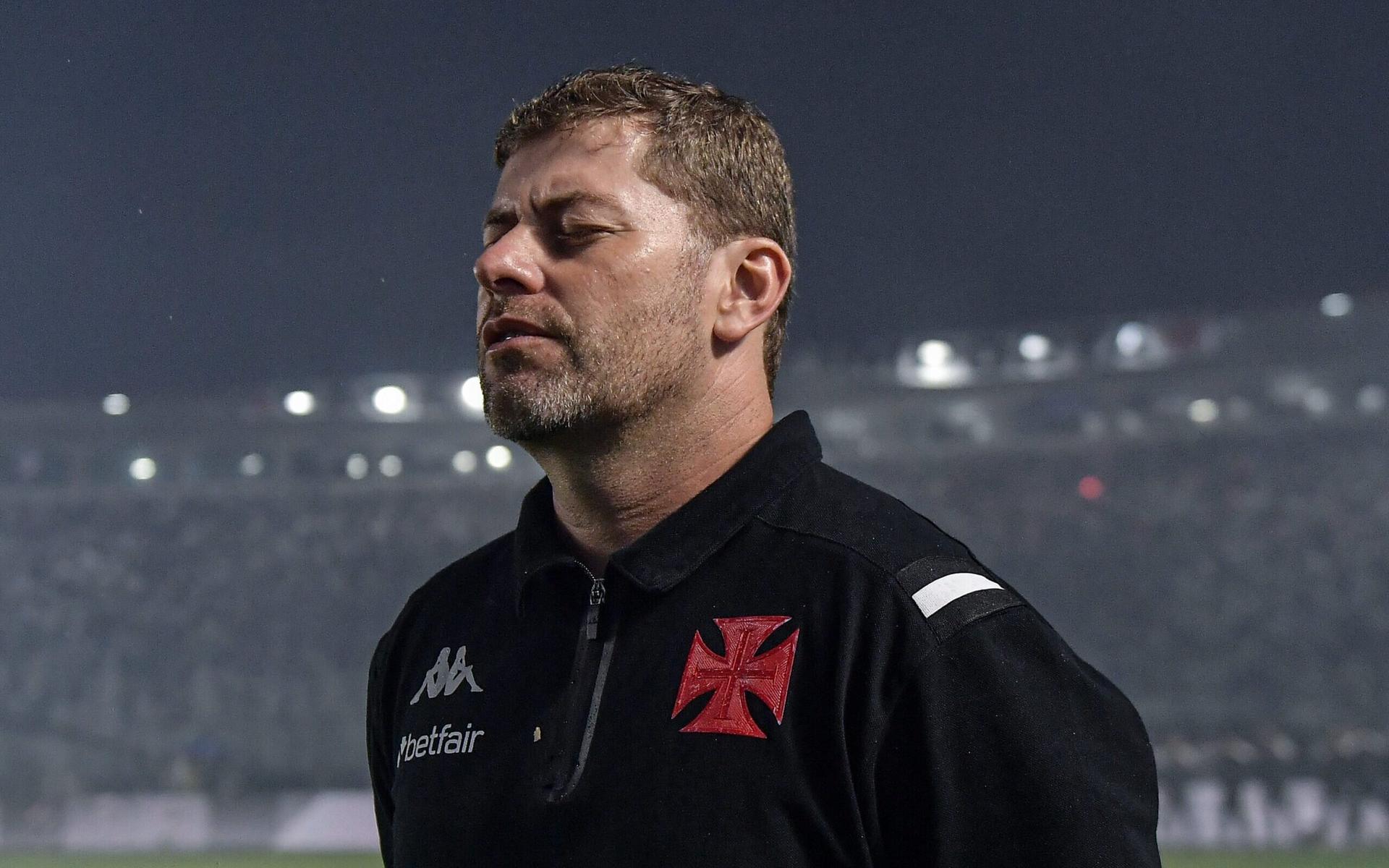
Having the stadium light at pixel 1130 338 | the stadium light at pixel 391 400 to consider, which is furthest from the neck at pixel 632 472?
the stadium light at pixel 1130 338

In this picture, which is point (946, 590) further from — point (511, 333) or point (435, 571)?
point (435, 571)

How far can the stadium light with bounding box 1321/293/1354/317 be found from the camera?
7312 millimetres

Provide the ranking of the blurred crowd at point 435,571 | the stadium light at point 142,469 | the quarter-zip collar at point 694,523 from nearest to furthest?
the quarter-zip collar at point 694,523 → the blurred crowd at point 435,571 → the stadium light at point 142,469

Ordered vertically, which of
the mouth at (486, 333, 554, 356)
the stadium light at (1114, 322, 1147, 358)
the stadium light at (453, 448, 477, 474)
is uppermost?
the stadium light at (1114, 322, 1147, 358)

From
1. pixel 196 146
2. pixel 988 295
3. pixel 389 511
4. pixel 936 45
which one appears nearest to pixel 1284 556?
pixel 988 295

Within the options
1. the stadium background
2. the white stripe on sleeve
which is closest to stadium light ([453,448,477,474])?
the stadium background

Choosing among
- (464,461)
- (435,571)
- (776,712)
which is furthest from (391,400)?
(776,712)

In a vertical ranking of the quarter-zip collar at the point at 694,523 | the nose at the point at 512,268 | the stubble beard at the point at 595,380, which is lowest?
the quarter-zip collar at the point at 694,523

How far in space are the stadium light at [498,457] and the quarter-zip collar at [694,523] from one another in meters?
6.41

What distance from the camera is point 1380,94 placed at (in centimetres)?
473

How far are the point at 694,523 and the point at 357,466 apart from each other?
6.83 metres

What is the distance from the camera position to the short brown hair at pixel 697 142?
88cm

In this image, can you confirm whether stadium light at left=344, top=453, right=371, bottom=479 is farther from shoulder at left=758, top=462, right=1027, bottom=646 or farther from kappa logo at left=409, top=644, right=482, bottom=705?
shoulder at left=758, top=462, right=1027, bottom=646

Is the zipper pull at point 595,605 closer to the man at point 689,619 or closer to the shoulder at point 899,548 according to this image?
the man at point 689,619
